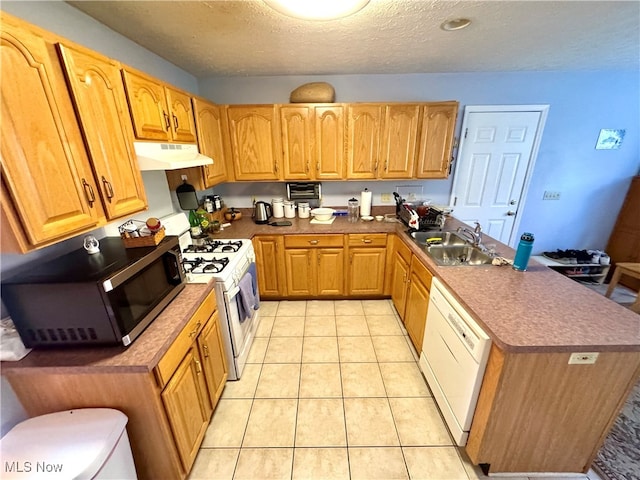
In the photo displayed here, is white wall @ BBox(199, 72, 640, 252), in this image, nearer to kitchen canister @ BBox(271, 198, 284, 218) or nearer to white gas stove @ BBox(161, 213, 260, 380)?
kitchen canister @ BBox(271, 198, 284, 218)

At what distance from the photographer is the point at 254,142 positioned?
263 cm

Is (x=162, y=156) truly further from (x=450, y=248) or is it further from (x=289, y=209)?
(x=450, y=248)

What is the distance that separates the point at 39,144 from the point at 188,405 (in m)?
1.30

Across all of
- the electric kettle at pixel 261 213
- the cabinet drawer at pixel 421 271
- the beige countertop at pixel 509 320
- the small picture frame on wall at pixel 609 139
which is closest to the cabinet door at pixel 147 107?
the beige countertop at pixel 509 320

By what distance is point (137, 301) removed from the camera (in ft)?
3.77

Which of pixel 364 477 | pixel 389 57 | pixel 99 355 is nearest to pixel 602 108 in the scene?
pixel 389 57

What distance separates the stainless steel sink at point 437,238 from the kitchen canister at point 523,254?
61 centimetres

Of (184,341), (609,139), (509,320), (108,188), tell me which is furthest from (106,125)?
(609,139)

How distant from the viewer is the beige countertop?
1011 mm

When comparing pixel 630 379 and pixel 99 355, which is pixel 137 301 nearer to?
pixel 99 355

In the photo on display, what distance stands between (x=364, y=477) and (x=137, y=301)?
1478mm

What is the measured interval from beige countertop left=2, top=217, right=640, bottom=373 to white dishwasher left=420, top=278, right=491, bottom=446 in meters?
0.07

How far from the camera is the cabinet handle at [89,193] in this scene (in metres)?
1.06

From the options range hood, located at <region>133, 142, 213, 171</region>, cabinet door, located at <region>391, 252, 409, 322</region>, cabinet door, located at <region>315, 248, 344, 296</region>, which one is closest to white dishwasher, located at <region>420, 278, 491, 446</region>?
cabinet door, located at <region>391, 252, 409, 322</region>
